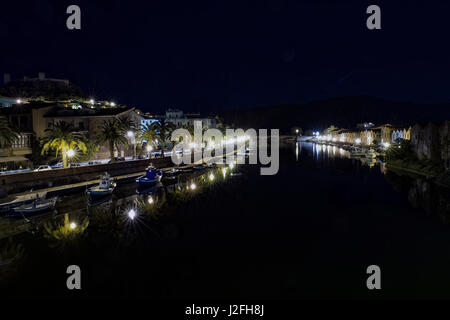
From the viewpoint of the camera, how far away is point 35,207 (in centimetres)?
2258

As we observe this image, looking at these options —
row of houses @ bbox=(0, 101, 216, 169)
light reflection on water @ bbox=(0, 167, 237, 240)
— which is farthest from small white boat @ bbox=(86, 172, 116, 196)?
row of houses @ bbox=(0, 101, 216, 169)

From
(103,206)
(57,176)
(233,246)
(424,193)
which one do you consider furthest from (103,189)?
(424,193)

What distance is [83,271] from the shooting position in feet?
49.3

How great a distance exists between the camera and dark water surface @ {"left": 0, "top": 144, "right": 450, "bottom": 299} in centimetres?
1370

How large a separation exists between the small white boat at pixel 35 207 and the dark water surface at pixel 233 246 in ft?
2.55

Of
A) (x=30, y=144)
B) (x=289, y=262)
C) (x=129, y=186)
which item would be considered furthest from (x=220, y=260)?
(x=30, y=144)

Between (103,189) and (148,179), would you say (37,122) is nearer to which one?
(148,179)

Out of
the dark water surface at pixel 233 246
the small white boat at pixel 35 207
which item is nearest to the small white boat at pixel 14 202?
the small white boat at pixel 35 207

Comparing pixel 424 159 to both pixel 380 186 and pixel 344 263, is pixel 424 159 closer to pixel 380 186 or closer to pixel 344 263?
pixel 380 186

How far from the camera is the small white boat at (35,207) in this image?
22.1 m

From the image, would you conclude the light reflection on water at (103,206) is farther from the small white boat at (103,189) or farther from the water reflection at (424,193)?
the water reflection at (424,193)

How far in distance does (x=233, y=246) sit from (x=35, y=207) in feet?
53.5

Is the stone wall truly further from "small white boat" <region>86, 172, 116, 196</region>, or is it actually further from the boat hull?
"small white boat" <region>86, 172, 116, 196</region>
